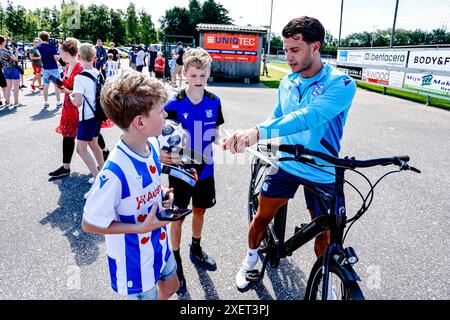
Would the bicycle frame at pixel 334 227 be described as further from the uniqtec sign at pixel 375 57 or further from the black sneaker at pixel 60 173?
the uniqtec sign at pixel 375 57

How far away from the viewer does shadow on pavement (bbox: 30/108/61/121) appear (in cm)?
889

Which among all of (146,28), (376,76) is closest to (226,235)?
(376,76)

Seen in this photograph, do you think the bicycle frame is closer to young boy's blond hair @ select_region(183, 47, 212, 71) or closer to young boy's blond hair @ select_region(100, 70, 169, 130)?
young boy's blond hair @ select_region(100, 70, 169, 130)

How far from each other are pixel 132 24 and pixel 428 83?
7182cm

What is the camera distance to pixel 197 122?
2.83 metres

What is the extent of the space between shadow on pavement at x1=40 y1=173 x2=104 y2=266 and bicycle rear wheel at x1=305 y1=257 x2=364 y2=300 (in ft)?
7.11

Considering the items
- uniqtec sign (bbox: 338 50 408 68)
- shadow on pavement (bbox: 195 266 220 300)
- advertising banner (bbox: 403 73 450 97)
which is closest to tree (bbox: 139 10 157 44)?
uniqtec sign (bbox: 338 50 408 68)

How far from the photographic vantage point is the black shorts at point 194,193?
2.82m

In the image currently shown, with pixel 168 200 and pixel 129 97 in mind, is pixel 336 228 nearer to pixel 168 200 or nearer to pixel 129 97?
pixel 168 200

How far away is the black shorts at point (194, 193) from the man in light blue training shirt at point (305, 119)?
1.62 feet
